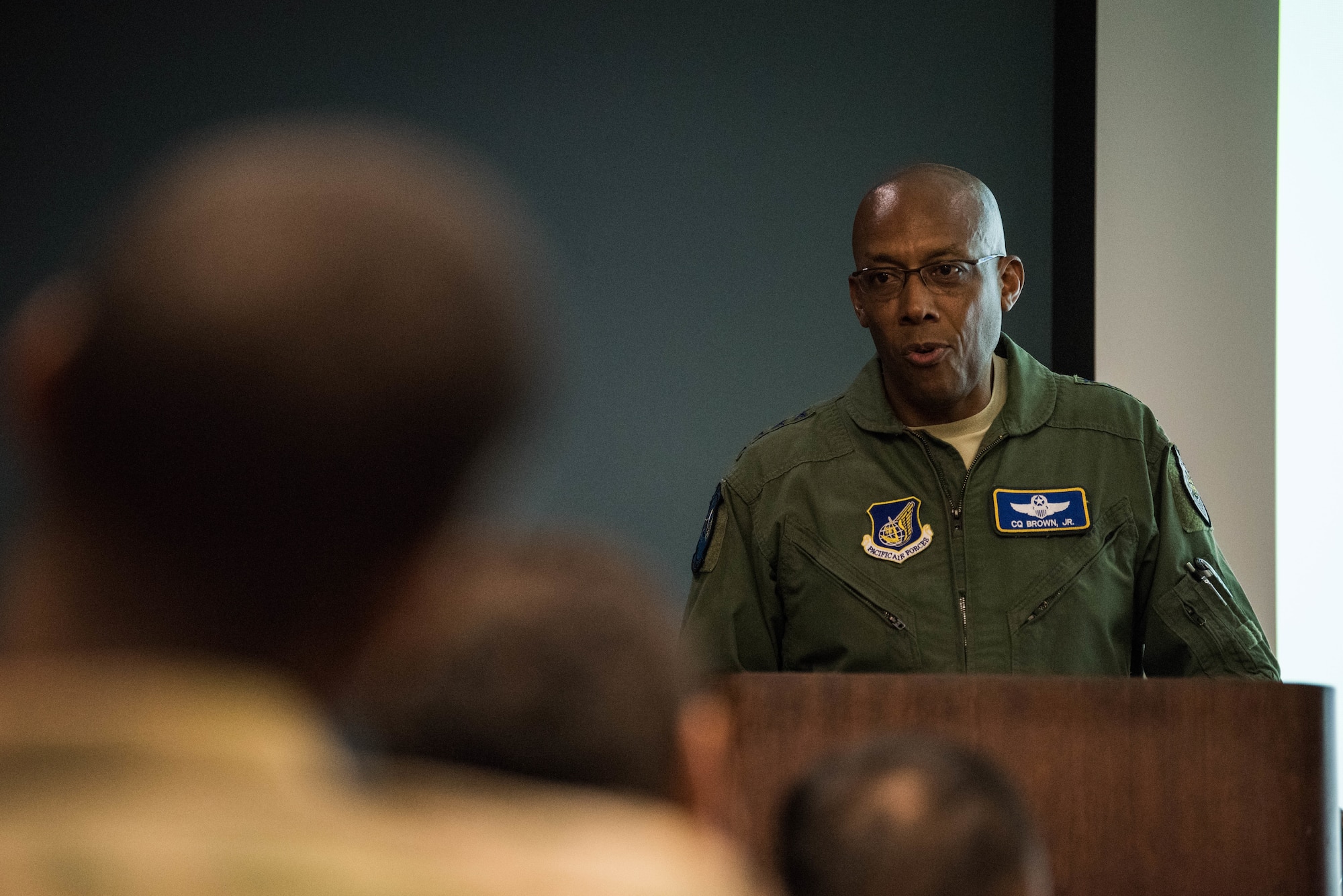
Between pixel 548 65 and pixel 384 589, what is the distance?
3190mm

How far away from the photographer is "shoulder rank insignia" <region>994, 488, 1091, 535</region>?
2.23 meters

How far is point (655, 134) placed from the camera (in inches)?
142

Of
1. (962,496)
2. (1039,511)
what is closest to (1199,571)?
(1039,511)

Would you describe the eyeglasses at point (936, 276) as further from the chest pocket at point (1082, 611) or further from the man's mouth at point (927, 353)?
the chest pocket at point (1082, 611)

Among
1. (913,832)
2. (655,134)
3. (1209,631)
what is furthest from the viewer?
(655,134)

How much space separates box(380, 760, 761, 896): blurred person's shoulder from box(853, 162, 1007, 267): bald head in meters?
1.90

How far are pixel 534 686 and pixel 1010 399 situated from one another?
1786mm

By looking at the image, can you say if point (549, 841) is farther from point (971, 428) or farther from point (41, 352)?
point (971, 428)

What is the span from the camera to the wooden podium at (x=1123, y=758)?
4.58 feet

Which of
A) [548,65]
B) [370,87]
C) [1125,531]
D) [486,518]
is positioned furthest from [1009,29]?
[486,518]

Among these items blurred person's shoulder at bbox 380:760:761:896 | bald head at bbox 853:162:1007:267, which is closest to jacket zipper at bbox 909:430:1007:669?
bald head at bbox 853:162:1007:267

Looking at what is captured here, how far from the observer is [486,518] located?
65cm

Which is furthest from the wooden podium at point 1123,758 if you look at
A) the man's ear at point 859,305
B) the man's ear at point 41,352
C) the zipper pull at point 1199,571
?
the man's ear at point 859,305

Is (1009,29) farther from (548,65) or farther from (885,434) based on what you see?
(885,434)
